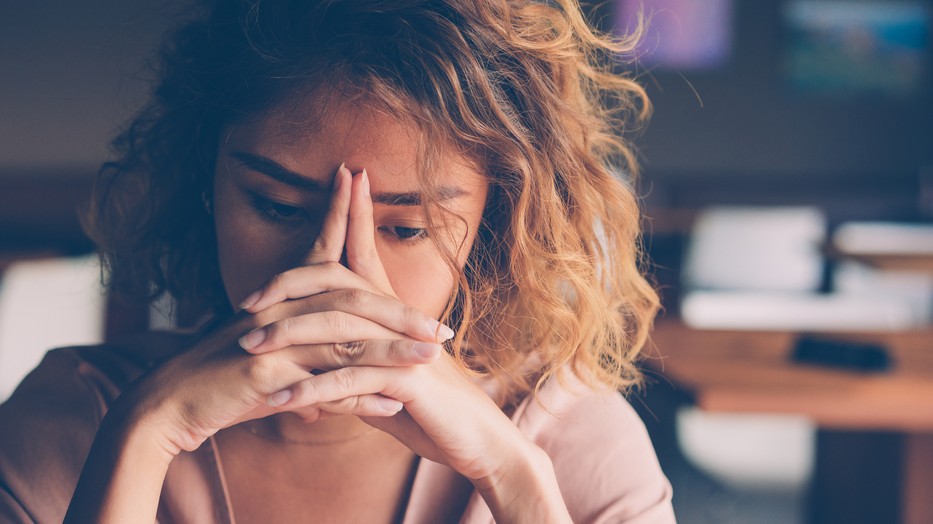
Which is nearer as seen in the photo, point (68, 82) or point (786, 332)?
point (786, 332)

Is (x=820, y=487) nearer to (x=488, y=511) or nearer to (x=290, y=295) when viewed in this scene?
(x=488, y=511)

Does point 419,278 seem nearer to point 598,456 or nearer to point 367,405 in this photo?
point 367,405

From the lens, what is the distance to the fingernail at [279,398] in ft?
2.92

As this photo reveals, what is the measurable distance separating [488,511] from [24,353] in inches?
75.2

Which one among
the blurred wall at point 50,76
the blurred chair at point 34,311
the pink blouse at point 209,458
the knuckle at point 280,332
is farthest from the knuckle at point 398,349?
the blurred wall at point 50,76

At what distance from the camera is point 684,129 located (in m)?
6.30

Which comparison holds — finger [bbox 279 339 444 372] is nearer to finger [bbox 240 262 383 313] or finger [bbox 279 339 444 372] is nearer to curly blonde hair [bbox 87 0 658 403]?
finger [bbox 240 262 383 313]

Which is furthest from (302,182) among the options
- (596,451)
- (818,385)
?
(818,385)

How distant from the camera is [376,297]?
0.92 m

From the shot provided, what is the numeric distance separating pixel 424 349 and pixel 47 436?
0.52 metres

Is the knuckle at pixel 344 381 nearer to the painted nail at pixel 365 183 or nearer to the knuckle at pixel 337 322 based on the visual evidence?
the knuckle at pixel 337 322

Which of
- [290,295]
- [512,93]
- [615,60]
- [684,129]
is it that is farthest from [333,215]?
[684,129]

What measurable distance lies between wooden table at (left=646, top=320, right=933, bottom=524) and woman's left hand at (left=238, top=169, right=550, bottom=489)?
771 millimetres

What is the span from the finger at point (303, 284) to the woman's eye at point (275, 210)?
0.33ft
